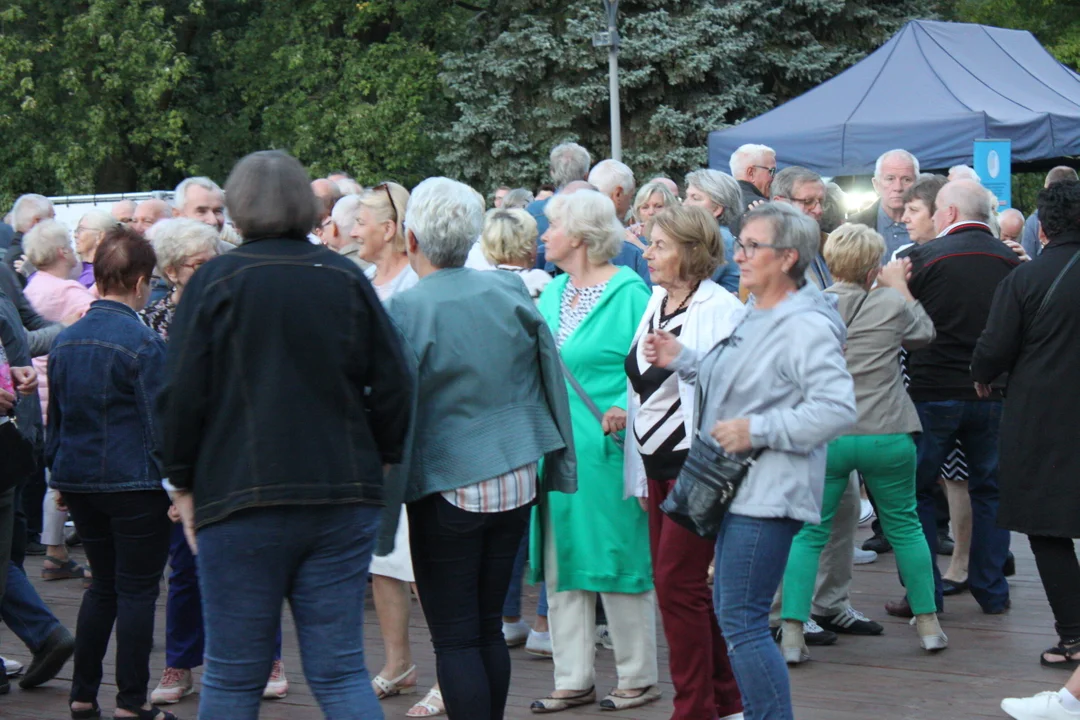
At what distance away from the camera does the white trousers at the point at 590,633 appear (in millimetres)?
5195

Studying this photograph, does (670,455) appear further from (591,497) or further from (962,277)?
(962,277)

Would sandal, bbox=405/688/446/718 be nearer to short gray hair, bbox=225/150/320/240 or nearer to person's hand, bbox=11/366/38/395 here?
person's hand, bbox=11/366/38/395

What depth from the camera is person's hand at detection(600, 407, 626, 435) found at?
5141 millimetres

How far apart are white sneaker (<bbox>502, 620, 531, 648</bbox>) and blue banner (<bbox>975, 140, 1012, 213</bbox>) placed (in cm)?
596

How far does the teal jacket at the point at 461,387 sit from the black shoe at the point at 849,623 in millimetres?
2389

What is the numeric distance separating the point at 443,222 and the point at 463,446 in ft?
2.20

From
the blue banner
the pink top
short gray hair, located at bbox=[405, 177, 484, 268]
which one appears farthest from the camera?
the blue banner

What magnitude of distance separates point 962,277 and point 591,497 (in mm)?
2211

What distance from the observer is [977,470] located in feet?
21.4

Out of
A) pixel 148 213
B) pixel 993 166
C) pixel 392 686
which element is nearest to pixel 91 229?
pixel 148 213

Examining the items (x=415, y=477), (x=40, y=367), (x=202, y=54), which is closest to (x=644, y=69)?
(x=202, y=54)

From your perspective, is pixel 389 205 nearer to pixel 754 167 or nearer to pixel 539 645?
pixel 539 645

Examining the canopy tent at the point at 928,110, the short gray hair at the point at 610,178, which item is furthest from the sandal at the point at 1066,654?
the canopy tent at the point at 928,110

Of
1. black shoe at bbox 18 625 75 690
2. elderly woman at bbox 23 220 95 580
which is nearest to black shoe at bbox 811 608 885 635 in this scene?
black shoe at bbox 18 625 75 690
